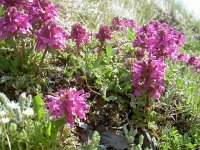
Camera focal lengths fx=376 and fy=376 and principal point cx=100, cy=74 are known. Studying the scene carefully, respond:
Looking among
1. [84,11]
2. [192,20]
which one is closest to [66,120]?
[84,11]

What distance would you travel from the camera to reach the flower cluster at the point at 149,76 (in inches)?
130

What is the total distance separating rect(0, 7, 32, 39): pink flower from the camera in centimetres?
325

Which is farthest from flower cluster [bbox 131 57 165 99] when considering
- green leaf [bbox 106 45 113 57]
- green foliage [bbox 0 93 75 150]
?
green foliage [bbox 0 93 75 150]

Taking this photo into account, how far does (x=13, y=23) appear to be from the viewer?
327 cm

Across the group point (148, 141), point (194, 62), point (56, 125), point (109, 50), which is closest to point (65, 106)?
point (56, 125)

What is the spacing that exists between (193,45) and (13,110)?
20.6 feet

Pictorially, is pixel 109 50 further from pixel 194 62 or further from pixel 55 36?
pixel 194 62

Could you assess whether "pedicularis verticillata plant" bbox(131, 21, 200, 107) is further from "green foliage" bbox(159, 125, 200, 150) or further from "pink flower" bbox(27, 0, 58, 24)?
"pink flower" bbox(27, 0, 58, 24)

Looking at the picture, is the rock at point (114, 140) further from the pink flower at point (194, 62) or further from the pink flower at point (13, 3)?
the pink flower at point (194, 62)

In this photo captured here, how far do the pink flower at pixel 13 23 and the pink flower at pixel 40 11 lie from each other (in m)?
0.20

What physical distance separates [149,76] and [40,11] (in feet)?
3.88

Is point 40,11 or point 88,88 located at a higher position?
point 40,11

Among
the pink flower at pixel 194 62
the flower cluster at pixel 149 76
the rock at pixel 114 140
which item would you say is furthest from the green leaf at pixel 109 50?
the pink flower at pixel 194 62

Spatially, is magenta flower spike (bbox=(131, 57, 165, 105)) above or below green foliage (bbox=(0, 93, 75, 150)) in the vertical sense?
above
